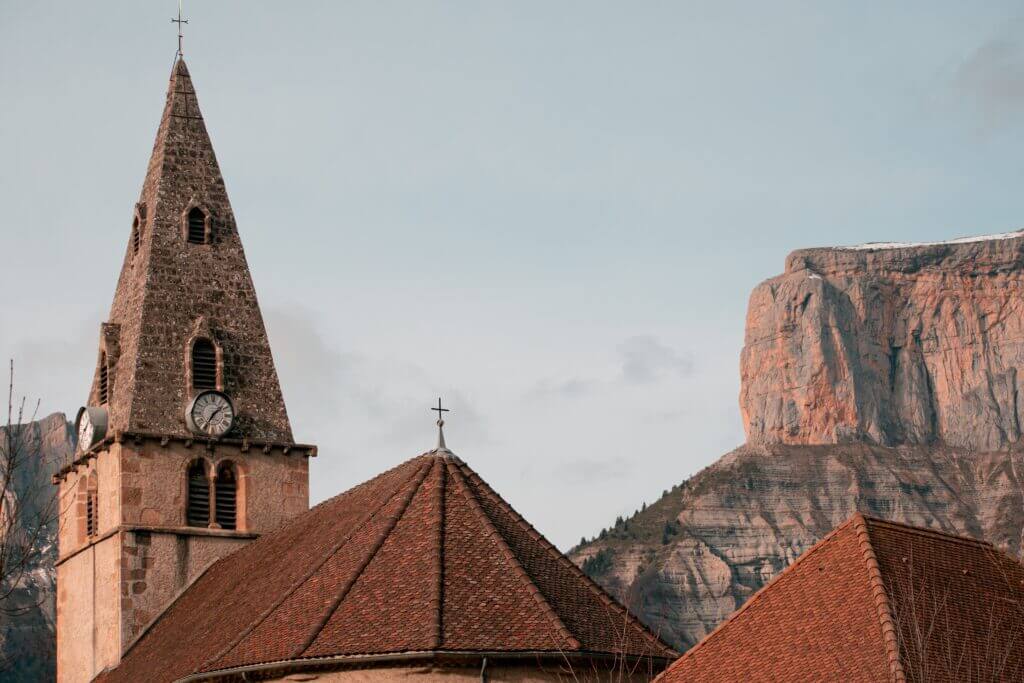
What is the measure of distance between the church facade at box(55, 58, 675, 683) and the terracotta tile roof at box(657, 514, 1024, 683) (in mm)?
3437

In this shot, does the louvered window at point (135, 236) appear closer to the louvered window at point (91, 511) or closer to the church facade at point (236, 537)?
the church facade at point (236, 537)

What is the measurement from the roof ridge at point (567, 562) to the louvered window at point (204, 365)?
11061 mm

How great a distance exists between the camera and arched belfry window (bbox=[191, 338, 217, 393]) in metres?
44.3

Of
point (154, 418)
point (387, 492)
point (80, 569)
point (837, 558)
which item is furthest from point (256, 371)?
point (837, 558)

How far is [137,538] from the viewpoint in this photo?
140 ft

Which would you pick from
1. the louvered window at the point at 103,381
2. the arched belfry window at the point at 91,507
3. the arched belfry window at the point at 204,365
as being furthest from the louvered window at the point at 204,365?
the arched belfry window at the point at 91,507

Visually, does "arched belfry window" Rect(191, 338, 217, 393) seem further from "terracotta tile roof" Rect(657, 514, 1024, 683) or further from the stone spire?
"terracotta tile roof" Rect(657, 514, 1024, 683)

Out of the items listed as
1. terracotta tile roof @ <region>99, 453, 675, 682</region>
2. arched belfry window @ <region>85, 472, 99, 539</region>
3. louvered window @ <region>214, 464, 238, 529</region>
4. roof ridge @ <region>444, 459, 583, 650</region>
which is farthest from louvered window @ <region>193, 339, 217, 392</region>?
roof ridge @ <region>444, 459, 583, 650</region>

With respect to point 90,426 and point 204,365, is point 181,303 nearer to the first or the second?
point 204,365

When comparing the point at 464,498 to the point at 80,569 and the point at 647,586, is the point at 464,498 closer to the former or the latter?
the point at 80,569

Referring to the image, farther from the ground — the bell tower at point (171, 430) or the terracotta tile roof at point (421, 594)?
the bell tower at point (171, 430)

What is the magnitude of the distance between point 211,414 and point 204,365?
1.41 metres

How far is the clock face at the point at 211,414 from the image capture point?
43.6 m

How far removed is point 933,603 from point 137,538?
21.5 m
